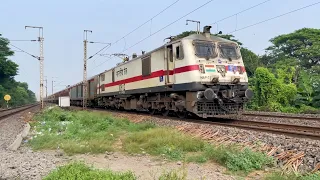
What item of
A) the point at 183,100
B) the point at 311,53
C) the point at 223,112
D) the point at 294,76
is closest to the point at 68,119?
the point at 183,100

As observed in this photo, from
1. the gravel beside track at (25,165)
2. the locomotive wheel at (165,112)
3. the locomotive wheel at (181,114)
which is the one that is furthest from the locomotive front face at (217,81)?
the gravel beside track at (25,165)

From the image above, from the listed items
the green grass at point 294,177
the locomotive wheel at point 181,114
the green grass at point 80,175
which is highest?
the locomotive wheel at point 181,114

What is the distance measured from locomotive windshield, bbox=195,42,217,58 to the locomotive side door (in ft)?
4.79

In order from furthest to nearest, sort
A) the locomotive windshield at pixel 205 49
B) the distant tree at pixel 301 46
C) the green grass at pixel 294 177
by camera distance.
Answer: the distant tree at pixel 301 46
the locomotive windshield at pixel 205 49
the green grass at pixel 294 177

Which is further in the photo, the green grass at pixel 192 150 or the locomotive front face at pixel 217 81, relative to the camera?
the locomotive front face at pixel 217 81

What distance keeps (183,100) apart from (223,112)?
66.8 inches

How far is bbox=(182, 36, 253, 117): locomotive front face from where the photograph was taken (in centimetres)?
1228

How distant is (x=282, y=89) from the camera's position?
22.9 metres

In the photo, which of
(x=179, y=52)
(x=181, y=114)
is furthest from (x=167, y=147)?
(x=181, y=114)

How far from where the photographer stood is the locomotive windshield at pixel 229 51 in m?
13.3

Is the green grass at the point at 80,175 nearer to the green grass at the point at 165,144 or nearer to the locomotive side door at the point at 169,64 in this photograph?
the green grass at the point at 165,144

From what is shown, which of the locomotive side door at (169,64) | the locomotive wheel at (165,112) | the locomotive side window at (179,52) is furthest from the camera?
the locomotive wheel at (165,112)

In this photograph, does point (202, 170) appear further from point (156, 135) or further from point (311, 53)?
point (311, 53)

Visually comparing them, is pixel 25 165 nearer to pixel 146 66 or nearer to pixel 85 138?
pixel 85 138
